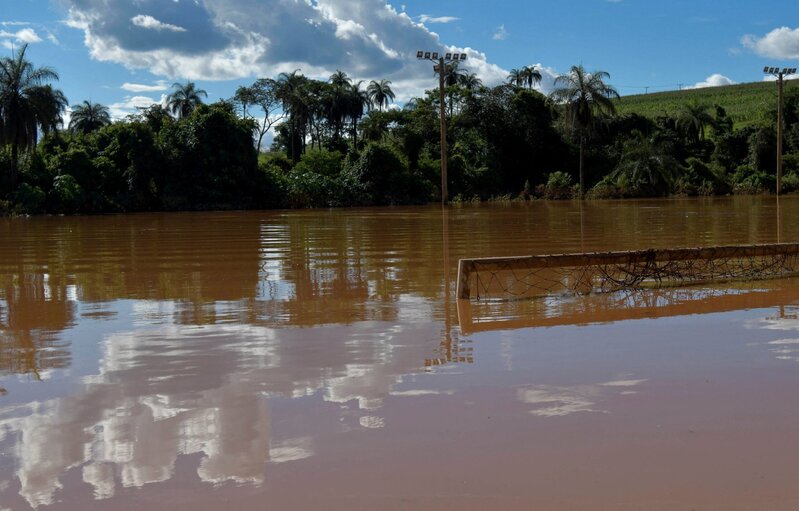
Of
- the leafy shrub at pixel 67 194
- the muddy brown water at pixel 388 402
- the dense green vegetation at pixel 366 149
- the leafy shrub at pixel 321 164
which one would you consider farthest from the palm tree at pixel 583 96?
the muddy brown water at pixel 388 402

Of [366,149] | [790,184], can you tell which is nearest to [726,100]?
[790,184]

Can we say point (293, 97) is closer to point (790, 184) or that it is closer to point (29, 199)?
point (29, 199)

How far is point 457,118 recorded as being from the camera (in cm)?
6369

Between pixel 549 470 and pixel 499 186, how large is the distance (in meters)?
57.7

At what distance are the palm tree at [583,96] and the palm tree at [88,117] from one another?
48.5 meters

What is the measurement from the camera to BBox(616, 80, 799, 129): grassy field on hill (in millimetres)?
83062

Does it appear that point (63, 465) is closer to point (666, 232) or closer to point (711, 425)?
point (711, 425)

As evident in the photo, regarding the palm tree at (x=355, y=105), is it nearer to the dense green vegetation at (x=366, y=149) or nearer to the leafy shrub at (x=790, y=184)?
the dense green vegetation at (x=366, y=149)

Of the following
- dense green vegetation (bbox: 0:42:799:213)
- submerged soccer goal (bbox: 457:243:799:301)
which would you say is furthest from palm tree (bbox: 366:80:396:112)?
submerged soccer goal (bbox: 457:243:799:301)

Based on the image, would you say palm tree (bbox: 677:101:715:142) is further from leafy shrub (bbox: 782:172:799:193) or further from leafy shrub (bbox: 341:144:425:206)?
leafy shrub (bbox: 341:144:425:206)

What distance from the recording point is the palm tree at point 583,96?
57.1m

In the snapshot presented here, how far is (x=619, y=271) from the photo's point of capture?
35.1ft

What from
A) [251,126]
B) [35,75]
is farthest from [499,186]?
[35,75]

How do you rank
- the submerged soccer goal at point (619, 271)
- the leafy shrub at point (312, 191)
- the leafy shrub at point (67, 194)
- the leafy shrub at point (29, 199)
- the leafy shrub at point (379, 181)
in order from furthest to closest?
the leafy shrub at point (379, 181) → the leafy shrub at point (312, 191) → the leafy shrub at point (67, 194) → the leafy shrub at point (29, 199) → the submerged soccer goal at point (619, 271)
